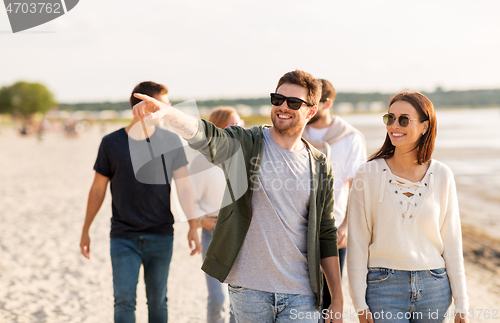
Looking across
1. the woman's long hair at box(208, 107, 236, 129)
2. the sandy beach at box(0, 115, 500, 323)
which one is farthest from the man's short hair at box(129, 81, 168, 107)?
the sandy beach at box(0, 115, 500, 323)

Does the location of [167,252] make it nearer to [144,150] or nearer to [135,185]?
[135,185]

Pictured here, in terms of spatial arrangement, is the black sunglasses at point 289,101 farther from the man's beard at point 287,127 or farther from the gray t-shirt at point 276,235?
the gray t-shirt at point 276,235

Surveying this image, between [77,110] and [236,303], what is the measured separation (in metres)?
184

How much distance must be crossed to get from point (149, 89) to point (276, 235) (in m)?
1.61

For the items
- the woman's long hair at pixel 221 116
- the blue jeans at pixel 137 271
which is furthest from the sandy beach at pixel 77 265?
the woman's long hair at pixel 221 116

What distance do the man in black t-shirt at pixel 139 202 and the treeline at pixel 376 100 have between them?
96886mm

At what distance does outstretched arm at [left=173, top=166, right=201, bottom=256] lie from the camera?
11.7ft

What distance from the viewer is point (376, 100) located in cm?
14362

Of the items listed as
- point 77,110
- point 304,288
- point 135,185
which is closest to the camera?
point 304,288

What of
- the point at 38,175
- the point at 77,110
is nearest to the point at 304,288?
the point at 38,175

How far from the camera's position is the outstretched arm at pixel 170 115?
6.67 ft

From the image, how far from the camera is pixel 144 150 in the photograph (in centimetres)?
342

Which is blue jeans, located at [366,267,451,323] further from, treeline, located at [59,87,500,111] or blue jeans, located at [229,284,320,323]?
treeline, located at [59,87,500,111]

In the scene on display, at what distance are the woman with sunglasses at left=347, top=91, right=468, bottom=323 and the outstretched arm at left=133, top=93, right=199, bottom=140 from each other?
46.0 inches
